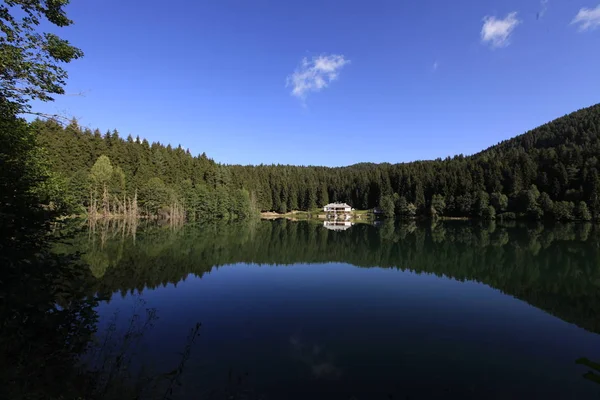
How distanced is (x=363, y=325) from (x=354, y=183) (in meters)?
134

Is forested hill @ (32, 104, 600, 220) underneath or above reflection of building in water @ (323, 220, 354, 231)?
above

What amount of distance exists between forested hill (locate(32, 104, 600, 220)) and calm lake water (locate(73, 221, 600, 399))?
162ft

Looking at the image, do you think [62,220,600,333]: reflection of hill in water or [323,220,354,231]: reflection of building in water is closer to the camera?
[62,220,600,333]: reflection of hill in water

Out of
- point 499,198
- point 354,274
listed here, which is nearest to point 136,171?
point 354,274

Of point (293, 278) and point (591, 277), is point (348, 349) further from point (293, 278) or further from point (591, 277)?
point (591, 277)

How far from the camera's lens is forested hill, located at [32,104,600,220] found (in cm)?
7638

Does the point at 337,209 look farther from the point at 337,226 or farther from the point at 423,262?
the point at 423,262

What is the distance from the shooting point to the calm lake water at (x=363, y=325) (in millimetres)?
8406

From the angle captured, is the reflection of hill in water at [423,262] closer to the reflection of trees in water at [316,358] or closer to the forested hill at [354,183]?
the reflection of trees in water at [316,358]

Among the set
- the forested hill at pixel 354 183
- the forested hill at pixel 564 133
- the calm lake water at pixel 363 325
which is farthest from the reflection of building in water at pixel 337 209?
the calm lake water at pixel 363 325

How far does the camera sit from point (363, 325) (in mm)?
12555

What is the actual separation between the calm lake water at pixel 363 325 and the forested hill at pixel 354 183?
49357 mm

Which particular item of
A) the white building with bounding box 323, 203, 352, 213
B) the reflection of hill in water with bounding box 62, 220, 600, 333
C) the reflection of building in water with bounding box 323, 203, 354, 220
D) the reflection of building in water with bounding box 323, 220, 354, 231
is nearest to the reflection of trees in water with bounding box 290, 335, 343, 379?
the reflection of hill in water with bounding box 62, 220, 600, 333

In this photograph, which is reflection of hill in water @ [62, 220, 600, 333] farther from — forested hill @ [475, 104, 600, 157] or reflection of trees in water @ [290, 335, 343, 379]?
forested hill @ [475, 104, 600, 157]
